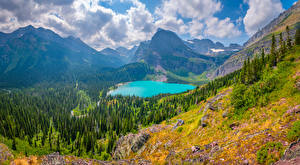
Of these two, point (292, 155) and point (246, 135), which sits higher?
point (292, 155)

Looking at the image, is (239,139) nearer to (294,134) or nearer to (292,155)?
(294,134)

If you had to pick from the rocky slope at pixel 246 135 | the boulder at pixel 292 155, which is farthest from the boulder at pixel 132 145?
the boulder at pixel 292 155

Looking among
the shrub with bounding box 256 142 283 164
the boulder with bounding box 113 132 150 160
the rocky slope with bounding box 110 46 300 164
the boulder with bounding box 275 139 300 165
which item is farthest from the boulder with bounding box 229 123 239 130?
the boulder with bounding box 113 132 150 160

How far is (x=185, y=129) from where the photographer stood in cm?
4272

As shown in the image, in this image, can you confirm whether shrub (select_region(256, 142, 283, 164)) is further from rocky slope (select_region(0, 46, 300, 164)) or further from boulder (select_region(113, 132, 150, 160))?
boulder (select_region(113, 132, 150, 160))

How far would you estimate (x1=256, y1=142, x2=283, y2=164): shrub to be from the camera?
13002 mm

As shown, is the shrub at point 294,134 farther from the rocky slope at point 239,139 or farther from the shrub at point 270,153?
the shrub at point 270,153

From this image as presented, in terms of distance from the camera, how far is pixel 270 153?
13734mm

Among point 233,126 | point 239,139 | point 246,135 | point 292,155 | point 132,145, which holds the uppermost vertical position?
point 292,155

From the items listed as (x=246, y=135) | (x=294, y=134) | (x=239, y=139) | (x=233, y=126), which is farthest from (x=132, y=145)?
(x=294, y=134)

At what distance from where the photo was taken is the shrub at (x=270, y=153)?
512 inches

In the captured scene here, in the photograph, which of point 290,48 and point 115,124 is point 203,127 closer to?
point 290,48

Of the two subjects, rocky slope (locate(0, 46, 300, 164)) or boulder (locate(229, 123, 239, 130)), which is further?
boulder (locate(229, 123, 239, 130))

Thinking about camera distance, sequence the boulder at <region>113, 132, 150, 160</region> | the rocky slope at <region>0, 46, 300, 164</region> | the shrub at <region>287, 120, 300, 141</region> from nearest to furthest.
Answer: the shrub at <region>287, 120, 300, 141</region>
the rocky slope at <region>0, 46, 300, 164</region>
the boulder at <region>113, 132, 150, 160</region>
